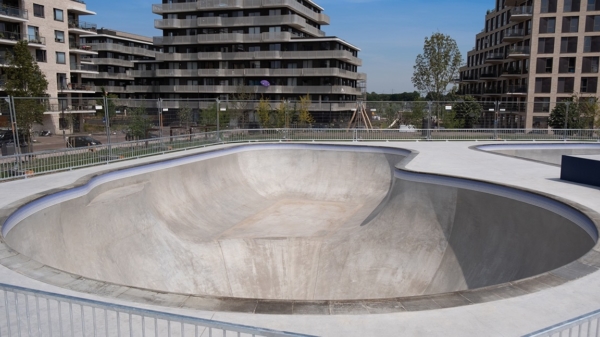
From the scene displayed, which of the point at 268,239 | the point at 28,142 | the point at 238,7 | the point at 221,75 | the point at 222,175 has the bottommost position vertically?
the point at 268,239

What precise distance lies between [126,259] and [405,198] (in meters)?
8.83

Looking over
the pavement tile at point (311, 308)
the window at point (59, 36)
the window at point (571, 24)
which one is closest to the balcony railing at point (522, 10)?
the window at point (571, 24)

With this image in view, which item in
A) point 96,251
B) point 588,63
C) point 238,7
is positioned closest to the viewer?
point 96,251

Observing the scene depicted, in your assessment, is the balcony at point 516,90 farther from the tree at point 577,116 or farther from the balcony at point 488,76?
the tree at point 577,116

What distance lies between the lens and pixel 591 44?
47.8m

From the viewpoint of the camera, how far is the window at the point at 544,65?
49906mm

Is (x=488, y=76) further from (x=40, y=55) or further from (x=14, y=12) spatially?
(x=14, y=12)

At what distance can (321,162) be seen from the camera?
2394cm

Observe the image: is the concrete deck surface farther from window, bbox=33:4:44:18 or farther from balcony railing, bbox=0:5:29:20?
window, bbox=33:4:44:18

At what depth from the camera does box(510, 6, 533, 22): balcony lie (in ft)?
169

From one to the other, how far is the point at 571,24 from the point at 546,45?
2.91 m

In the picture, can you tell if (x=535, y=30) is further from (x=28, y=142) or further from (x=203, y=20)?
(x=28, y=142)

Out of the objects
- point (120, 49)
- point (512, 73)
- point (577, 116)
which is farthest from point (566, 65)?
point (120, 49)

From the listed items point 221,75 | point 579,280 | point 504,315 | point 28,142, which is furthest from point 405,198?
point 221,75
